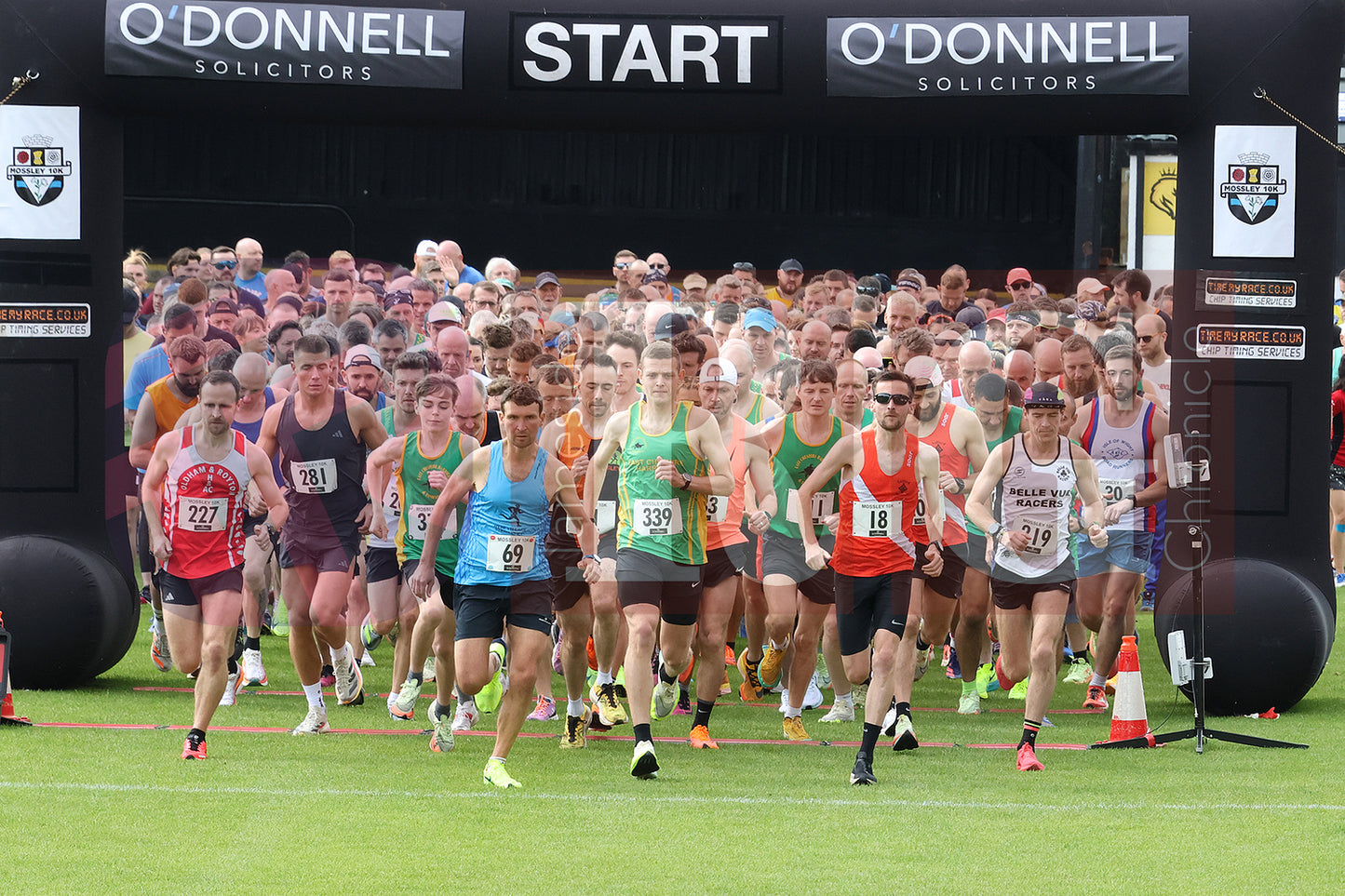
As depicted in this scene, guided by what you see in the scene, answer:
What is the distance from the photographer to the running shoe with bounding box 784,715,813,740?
879 centimetres

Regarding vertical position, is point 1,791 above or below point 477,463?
below

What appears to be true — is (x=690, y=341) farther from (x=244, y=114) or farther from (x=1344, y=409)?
(x=1344, y=409)

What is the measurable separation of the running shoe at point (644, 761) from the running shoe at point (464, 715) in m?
1.49

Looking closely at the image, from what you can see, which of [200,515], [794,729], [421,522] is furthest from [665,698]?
[200,515]

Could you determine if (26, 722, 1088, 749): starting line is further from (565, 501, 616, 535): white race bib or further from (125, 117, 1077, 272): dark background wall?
(125, 117, 1077, 272): dark background wall

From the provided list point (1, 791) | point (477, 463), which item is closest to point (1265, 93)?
point (477, 463)

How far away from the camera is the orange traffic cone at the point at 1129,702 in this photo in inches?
335

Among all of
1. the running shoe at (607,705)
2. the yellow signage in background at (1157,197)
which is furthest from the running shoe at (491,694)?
the yellow signage in background at (1157,197)

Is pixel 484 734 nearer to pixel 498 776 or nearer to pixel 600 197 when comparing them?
pixel 498 776

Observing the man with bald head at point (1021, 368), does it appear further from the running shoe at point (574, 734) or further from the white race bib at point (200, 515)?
the white race bib at point (200, 515)

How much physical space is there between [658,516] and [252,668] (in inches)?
127

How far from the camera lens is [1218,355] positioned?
905 cm

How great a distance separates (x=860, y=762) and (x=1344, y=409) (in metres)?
7.43

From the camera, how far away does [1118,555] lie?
31.0 ft
